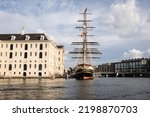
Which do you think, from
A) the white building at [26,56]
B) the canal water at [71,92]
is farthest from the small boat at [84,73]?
the canal water at [71,92]

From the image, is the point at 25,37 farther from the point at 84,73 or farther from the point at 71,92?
the point at 71,92

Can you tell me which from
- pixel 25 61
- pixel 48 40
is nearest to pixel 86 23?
pixel 48 40

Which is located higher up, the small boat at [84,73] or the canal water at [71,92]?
the small boat at [84,73]

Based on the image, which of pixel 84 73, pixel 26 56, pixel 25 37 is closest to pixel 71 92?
pixel 84 73

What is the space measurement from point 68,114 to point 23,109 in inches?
95.2

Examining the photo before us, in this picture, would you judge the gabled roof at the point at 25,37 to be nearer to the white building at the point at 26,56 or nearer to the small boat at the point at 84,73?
the white building at the point at 26,56

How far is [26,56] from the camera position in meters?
101

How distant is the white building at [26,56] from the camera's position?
99.7m

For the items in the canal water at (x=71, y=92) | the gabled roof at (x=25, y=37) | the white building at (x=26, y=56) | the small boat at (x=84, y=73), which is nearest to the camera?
the canal water at (x=71, y=92)

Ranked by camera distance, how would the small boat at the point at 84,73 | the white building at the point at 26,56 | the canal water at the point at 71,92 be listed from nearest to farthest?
the canal water at the point at 71,92 → the small boat at the point at 84,73 → the white building at the point at 26,56

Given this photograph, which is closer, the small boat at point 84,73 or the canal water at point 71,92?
the canal water at point 71,92

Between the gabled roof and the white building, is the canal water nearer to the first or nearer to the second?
the white building

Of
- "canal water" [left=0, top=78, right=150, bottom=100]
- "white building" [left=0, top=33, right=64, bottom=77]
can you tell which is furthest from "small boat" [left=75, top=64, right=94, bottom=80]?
"canal water" [left=0, top=78, right=150, bottom=100]

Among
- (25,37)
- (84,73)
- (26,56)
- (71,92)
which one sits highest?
(25,37)
